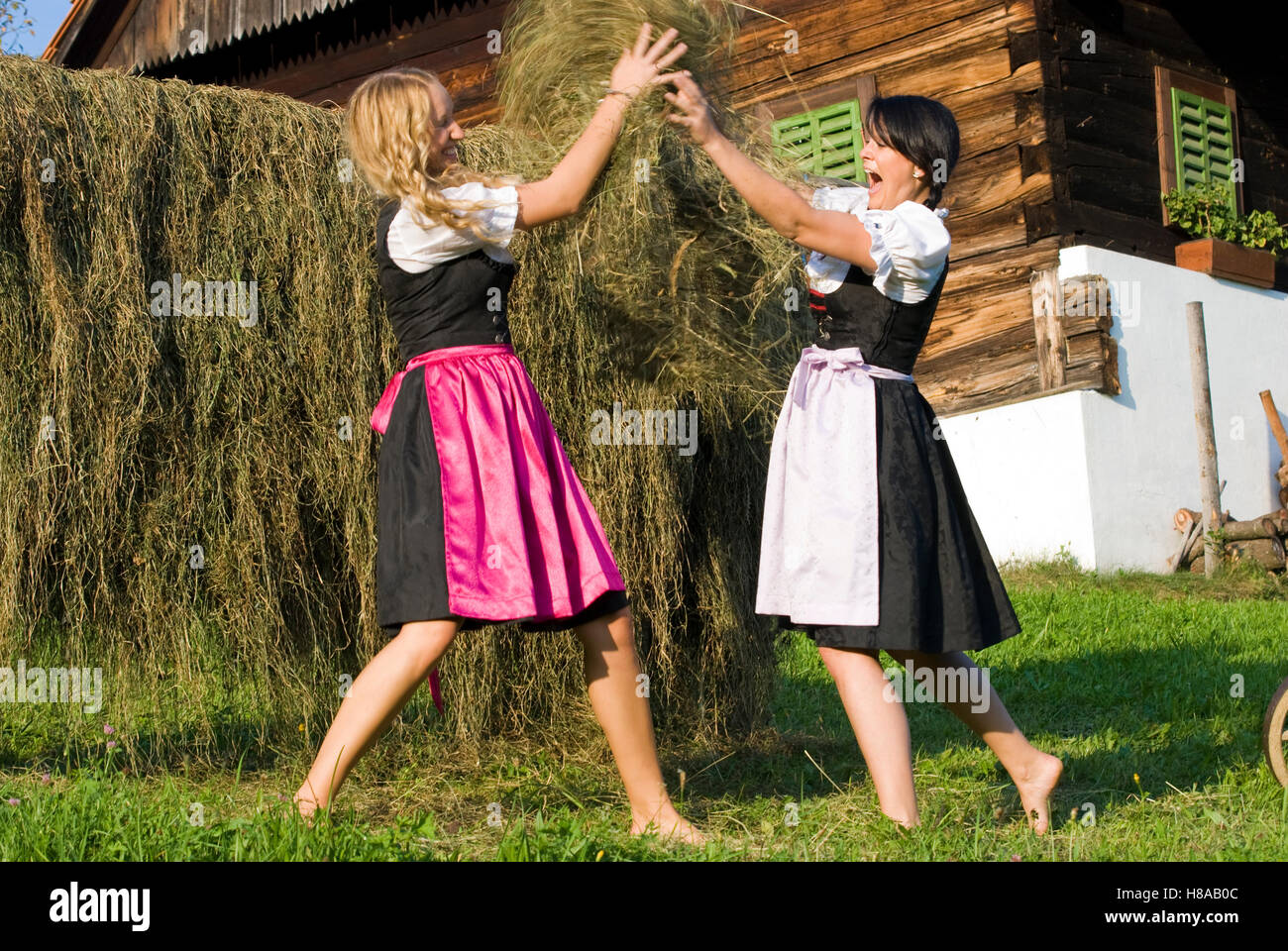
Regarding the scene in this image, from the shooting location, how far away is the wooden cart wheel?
3.46 m

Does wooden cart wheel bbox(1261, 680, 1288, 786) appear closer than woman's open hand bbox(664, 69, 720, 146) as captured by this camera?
No

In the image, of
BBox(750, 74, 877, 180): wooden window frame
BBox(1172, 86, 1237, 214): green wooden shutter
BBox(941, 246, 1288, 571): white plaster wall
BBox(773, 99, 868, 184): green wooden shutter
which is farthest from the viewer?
BBox(1172, 86, 1237, 214): green wooden shutter

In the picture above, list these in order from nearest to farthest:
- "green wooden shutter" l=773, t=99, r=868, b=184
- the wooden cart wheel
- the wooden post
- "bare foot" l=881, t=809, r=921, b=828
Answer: "bare foot" l=881, t=809, r=921, b=828
the wooden cart wheel
the wooden post
"green wooden shutter" l=773, t=99, r=868, b=184

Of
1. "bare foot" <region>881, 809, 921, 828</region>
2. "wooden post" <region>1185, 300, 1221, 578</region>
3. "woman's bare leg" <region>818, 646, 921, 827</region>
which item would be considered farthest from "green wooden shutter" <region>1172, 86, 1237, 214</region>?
"bare foot" <region>881, 809, 921, 828</region>

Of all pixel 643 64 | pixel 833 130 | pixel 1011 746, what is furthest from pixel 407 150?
pixel 833 130

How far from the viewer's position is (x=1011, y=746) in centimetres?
325

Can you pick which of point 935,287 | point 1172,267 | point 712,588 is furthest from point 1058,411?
point 935,287

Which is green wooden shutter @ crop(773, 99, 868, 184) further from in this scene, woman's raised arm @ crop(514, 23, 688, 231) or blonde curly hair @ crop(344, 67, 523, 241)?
blonde curly hair @ crop(344, 67, 523, 241)

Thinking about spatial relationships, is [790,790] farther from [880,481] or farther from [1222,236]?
[1222,236]

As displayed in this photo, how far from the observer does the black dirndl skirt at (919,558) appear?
2.97m

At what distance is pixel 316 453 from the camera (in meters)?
3.88

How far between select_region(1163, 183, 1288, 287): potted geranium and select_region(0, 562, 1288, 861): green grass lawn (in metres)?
4.26

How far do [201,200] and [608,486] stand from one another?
144 cm

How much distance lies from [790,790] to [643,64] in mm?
2057
